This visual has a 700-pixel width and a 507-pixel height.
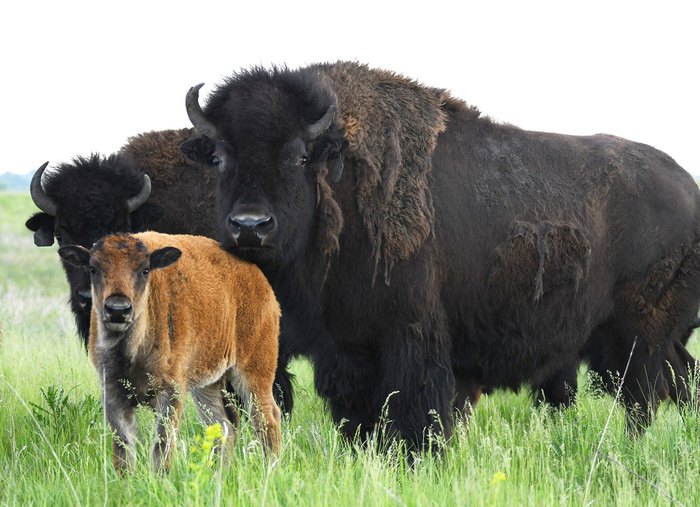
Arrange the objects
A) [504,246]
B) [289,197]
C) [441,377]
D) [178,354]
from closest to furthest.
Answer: [178,354]
[289,197]
[441,377]
[504,246]

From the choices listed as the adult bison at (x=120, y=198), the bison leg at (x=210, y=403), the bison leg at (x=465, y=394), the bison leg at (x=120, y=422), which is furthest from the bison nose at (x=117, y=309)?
the bison leg at (x=465, y=394)

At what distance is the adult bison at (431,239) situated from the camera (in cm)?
598

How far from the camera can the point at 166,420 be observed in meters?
5.02

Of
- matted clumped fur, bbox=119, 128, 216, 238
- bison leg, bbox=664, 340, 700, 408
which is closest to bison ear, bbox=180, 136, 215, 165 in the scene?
matted clumped fur, bbox=119, 128, 216, 238

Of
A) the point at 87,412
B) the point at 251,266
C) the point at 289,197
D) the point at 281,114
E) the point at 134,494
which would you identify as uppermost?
the point at 281,114

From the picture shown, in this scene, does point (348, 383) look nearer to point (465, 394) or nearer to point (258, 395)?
point (258, 395)

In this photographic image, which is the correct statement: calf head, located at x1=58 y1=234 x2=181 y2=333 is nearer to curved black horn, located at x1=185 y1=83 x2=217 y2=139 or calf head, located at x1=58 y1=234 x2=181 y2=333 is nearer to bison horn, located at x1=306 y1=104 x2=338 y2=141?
curved black horn, located at x1=185 y1=83 x2=217 y2=139

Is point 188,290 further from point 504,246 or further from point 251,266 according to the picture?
point 504,246

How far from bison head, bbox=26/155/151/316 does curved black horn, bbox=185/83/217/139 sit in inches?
61.6

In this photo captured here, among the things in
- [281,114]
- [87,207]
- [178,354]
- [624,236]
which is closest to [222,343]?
[178,354]

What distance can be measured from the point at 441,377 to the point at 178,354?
1.84 m

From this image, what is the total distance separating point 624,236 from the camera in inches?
282

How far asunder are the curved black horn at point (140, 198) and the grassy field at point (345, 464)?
5.30 feet

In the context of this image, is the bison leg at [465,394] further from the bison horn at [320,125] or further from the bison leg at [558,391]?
the bison horn at [320,125]
